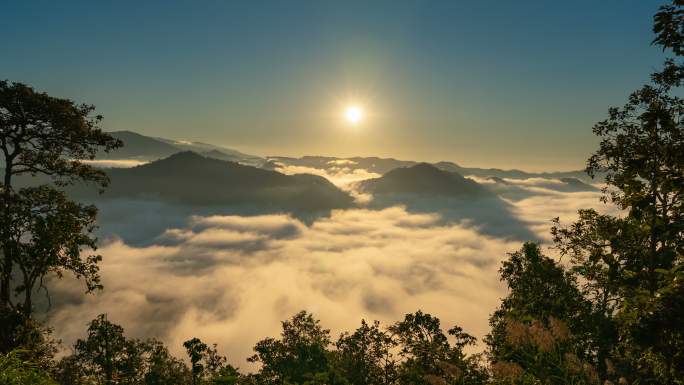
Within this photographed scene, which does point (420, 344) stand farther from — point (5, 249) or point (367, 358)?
point (5, 249)

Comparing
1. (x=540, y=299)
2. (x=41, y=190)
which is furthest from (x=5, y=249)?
(x=540, y=299)

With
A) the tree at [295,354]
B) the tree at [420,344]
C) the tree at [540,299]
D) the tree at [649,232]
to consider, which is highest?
the tree at [649,232]

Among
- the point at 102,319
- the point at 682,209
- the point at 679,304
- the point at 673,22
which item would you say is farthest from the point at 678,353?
the point at 102,319

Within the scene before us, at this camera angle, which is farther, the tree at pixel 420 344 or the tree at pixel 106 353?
the tree at pixel 106 353

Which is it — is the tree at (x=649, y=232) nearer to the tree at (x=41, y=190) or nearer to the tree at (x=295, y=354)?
the tree at (x=41, y=190)

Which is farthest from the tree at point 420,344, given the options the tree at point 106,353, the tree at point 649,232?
the tree at point 106,353

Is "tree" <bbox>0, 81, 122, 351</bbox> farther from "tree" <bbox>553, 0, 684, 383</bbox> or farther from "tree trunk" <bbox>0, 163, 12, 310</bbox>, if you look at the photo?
"tree" <bbox>553, 0, 684, 383</bbox>

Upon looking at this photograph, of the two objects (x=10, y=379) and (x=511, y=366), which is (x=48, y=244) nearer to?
(x=10, y=379)

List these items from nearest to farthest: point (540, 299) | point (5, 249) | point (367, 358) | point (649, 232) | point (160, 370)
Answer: point (649, 232) → point (5, 249) → point (540, 299) → point (160, 370) → point (367, 358)

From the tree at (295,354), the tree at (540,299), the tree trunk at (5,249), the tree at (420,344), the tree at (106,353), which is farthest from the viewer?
the tree at (295,354)

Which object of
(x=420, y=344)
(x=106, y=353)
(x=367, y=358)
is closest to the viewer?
(x=420, y=344)

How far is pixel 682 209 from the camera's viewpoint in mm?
7426

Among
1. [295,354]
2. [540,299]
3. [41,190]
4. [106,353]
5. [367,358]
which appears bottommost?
[367,358]

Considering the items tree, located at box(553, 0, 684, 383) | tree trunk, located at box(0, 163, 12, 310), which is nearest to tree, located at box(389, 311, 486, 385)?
tree, located at box(553, 0, 684, 383)
